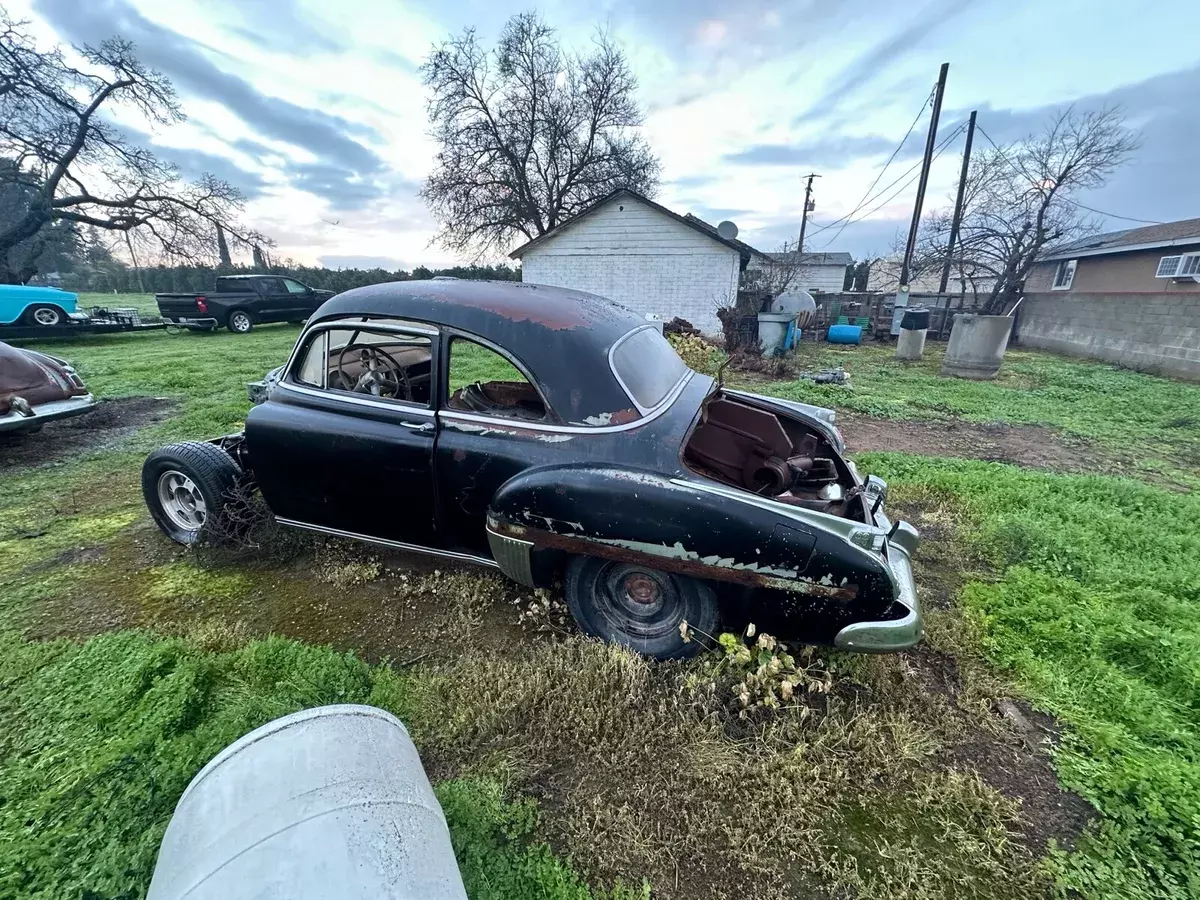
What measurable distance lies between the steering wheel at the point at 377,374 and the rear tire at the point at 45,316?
14110 mm

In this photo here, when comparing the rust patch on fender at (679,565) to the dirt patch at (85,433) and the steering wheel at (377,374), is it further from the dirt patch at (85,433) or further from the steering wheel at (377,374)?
the dirt patch at (85,433)

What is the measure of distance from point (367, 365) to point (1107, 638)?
4.80m

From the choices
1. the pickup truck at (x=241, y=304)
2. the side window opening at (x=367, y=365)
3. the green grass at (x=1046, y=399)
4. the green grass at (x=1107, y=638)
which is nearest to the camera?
the green grass at (x=1107, y=638)

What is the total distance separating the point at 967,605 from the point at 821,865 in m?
2.04

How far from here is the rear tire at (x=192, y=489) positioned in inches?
131

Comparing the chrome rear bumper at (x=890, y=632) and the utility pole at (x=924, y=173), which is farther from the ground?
the utility pole at (x=924, y=173)

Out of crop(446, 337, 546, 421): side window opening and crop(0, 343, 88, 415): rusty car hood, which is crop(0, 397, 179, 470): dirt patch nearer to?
crop(0, 343, 88, 415): rusty car hood

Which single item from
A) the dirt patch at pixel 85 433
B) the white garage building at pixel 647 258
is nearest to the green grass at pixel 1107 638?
the dirt patch at pixel 85 433

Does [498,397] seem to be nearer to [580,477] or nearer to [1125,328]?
[580,477]

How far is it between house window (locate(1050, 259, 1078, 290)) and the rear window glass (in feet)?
77.1

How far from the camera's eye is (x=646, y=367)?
2.92 m

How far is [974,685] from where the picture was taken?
2.51m

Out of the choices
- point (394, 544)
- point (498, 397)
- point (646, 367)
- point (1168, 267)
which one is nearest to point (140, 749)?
point (394, 544)

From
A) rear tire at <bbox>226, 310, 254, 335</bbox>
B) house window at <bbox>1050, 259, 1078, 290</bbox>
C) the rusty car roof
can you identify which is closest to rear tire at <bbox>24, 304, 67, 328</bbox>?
rear tire at <bbox>226, 310, 254, 335</bbox>
